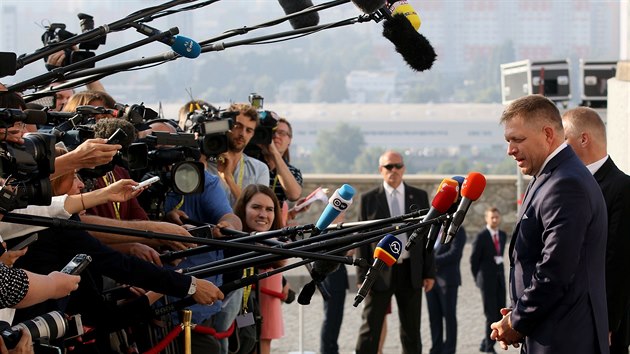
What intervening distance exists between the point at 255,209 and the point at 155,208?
0.94m

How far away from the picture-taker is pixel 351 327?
575 inches

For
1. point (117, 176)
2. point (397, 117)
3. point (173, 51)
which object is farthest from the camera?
point (397, 117)

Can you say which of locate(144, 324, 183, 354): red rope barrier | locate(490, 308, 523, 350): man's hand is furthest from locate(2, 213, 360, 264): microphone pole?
locate(144, 324, 183, 354): red rope barrier

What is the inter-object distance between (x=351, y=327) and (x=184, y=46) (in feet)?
31.6

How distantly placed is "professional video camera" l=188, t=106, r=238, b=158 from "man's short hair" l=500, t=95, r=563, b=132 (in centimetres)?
238

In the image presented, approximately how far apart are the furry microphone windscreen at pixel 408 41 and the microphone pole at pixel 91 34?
3.00 feet

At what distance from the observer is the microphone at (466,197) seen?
5711 millimetres

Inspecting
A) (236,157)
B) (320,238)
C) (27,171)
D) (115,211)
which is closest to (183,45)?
(27,171)

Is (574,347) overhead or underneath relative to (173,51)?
underneath

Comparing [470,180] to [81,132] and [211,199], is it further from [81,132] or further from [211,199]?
[211,199]

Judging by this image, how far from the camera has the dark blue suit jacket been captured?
227 inches

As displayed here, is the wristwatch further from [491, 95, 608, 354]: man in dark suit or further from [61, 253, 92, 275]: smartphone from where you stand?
[491, 95, 608, 354]: man in dark suit

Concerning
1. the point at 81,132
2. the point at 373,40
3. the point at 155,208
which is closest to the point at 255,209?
the point at 155,208

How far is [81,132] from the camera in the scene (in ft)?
21.1
